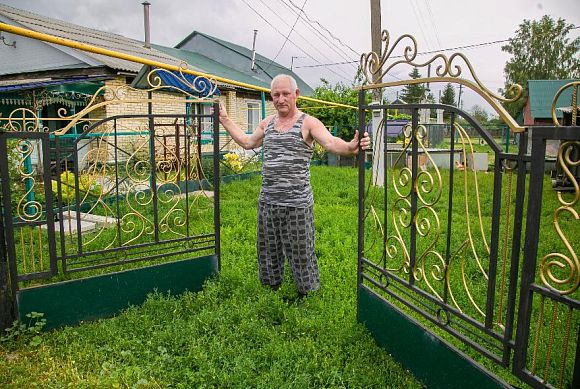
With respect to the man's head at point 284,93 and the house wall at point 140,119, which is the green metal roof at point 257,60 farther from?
the man's head at point 284,93

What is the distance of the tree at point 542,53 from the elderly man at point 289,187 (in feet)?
111

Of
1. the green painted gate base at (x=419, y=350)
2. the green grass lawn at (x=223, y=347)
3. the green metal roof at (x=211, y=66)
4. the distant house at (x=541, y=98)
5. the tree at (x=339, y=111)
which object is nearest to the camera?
the green painted gate base at (x=419, y=350)

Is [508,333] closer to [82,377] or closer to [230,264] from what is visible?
[82,377]

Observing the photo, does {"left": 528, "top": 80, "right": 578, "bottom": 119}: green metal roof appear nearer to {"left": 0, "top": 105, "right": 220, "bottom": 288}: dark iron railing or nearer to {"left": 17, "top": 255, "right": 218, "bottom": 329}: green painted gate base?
{"left": 0, "top": 105, "right": 220, "bottom": 288}: dark iron railing

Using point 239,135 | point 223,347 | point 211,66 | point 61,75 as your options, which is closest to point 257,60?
point 211,66

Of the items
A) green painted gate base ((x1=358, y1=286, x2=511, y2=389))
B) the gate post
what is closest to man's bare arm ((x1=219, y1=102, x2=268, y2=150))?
green painted gate base ((x1=358, y1=286, x2=511, y2=389))

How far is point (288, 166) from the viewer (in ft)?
10.5

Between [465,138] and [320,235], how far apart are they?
315 cm

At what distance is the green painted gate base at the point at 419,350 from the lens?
205 cm

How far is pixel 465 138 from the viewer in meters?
2.15

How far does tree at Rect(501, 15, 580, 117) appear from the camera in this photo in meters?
33.5

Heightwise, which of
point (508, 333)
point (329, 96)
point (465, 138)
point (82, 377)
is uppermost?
point (329, 96)

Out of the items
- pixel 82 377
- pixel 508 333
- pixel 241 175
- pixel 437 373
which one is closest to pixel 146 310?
pixel 82 377

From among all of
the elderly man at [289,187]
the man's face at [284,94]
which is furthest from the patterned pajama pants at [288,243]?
the man's face at [284,94]
